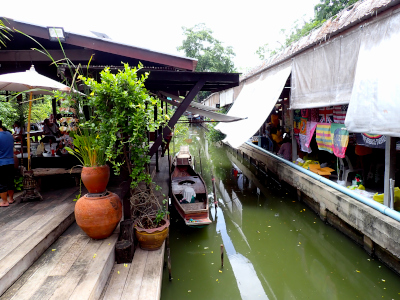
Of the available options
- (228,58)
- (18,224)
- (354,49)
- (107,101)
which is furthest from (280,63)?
(228,58)

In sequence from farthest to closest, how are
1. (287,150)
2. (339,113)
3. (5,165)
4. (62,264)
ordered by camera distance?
(287,150) < (339,113) < (5,165) < (62,264)

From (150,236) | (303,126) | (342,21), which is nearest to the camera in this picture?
(150,236)

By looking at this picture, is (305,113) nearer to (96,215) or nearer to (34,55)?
(96,215)

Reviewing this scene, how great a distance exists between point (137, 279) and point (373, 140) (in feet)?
16.1

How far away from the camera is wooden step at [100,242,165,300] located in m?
2.75

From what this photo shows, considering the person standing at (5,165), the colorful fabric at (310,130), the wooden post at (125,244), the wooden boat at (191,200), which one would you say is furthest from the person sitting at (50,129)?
the colorful fabric at (310,130)

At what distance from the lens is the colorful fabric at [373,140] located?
493 centimetres

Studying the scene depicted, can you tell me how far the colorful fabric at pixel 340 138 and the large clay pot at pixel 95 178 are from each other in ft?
15.6

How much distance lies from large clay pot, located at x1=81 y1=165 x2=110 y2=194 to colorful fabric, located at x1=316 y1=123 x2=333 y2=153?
5.12m

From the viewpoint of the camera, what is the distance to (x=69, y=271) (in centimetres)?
274

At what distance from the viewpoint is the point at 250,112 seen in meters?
8.07

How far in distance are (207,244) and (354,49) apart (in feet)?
15.0

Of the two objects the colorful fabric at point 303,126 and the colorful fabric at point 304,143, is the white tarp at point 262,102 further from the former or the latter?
the colorful fabric at point 304,143

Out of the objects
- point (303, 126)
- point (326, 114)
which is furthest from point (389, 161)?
point (303, 126)
